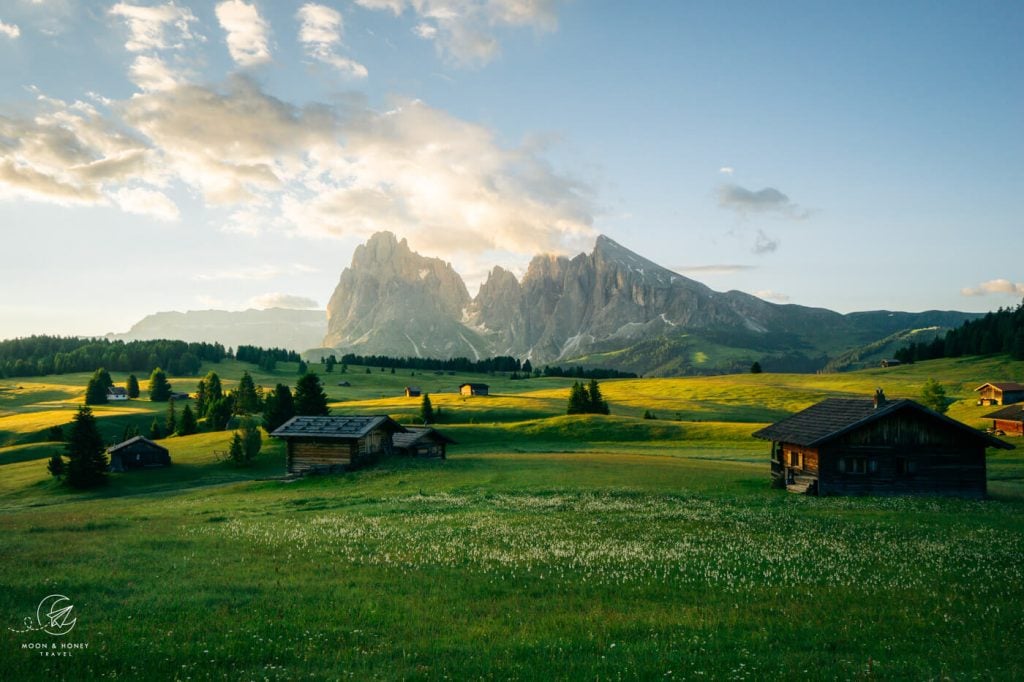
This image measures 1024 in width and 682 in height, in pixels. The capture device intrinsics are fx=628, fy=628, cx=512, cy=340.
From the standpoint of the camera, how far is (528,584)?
16.6m

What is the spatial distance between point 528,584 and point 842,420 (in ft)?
108

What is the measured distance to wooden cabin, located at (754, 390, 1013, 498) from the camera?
4044 centimetres

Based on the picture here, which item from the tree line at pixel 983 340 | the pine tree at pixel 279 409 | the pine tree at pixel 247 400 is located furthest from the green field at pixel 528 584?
the tree line at pixel 983 340

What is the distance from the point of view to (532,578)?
56.6 feet

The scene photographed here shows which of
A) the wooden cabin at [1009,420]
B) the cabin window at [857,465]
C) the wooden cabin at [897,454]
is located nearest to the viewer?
the wooden cabin at [897,454]

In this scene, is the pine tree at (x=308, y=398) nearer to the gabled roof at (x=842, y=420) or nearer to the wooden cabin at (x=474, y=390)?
the gabled roof at (x=842, y=420)

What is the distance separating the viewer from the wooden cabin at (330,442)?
56.2 m

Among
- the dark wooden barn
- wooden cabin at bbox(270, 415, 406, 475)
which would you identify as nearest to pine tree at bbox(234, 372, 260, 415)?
wooden cabin at bbox(270, 415, 406, 475)

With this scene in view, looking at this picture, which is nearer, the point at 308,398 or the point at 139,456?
the point at 139,456

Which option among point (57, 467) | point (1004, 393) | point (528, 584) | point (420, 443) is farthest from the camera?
point (1004, 393)

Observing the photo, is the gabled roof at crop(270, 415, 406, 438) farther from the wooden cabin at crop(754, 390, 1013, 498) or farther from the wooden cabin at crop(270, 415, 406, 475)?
the wooden cabin at crop(754, 390, 1013, 498)

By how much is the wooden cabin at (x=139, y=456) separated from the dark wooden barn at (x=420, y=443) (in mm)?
25340

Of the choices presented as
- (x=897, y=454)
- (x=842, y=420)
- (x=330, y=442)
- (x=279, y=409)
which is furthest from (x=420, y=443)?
(x=897, y=454)

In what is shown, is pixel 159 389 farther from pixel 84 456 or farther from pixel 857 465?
pixel 857 465
